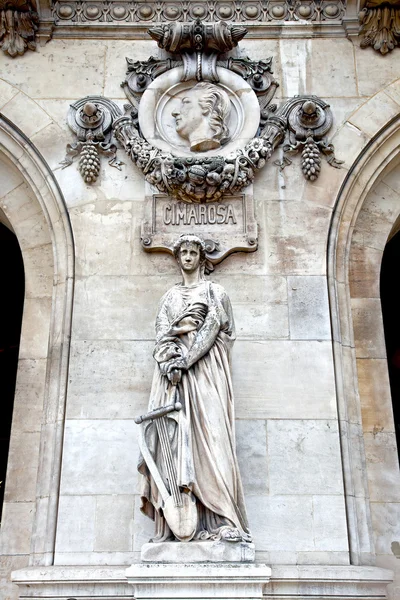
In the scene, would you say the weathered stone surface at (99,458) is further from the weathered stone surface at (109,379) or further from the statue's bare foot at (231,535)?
the statue's bare foot at (231,535)

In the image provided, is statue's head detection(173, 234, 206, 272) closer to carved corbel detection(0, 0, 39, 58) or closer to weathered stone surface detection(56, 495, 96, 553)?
weathered stone surface detection(56, 495, 96, 553)

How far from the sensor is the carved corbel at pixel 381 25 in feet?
30.8

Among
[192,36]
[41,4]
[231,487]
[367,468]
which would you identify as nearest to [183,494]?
[231,487]

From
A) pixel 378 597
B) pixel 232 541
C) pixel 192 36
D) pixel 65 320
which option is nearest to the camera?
pixel 232 541

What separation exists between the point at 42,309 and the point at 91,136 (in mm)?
2169

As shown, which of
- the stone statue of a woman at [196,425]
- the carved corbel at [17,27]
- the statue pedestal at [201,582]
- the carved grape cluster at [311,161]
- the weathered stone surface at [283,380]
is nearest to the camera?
the statue pedestal at [201,582]

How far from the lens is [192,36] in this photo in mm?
8992

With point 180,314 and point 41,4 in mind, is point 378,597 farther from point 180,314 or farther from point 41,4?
point 41,4

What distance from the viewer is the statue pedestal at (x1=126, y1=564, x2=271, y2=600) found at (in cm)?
626

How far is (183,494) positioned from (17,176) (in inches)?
184

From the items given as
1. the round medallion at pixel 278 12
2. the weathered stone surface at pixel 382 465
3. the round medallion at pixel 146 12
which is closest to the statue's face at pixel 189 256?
the weathered stone surface at pixel 382 465

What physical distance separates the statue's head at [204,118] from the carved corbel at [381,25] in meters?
2.09

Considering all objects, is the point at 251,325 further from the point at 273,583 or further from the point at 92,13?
the point at 92,13

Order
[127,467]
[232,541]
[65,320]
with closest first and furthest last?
[232,541] < [127,467] < [65,320]
